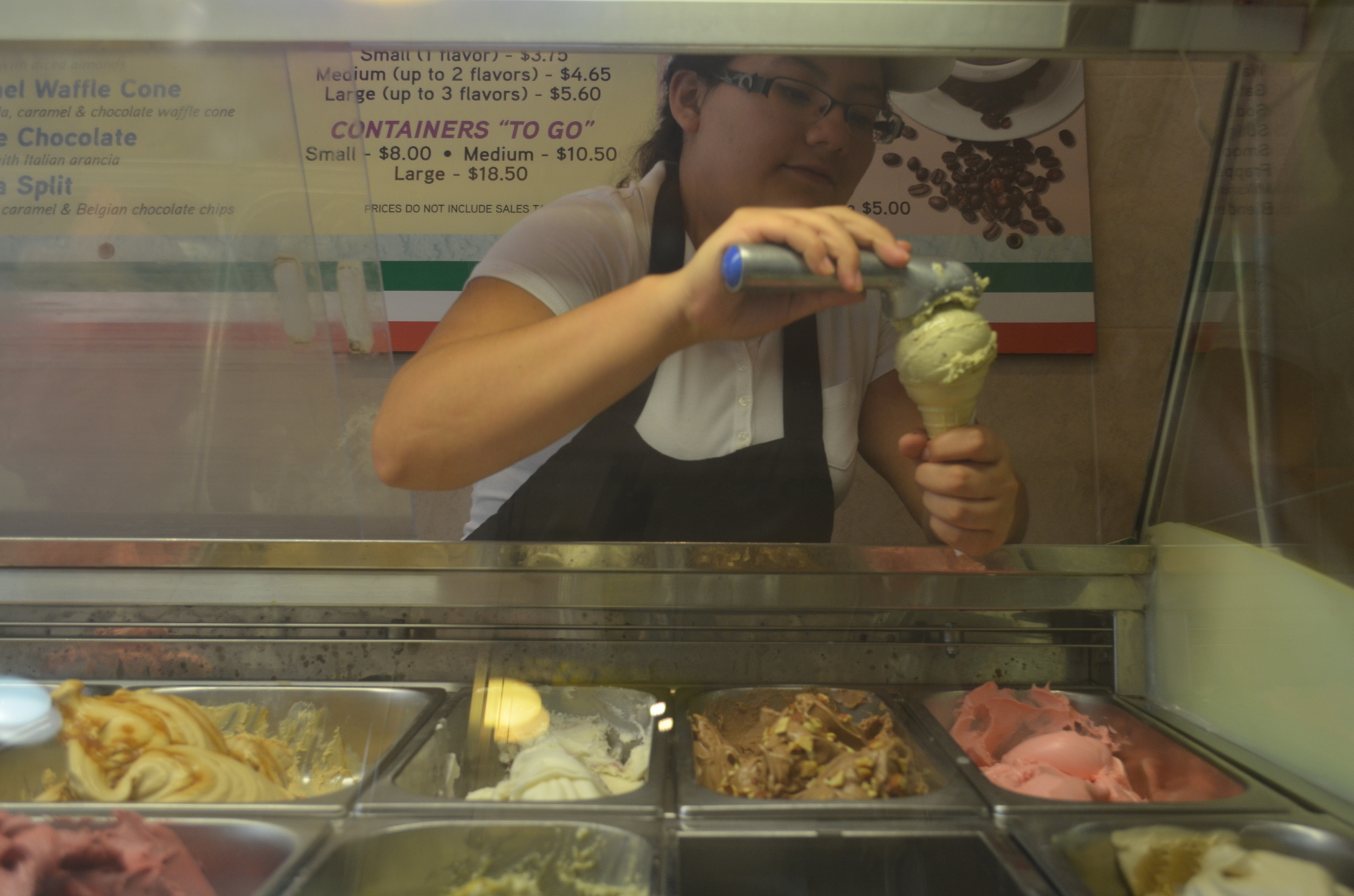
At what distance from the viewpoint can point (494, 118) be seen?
1360mm

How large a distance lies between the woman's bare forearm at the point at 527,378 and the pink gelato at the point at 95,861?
0.55 meters

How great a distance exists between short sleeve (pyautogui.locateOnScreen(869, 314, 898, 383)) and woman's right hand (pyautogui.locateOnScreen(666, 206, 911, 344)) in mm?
69

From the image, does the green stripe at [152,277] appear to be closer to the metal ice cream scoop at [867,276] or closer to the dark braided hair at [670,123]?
the dark braided hair at [670,123]

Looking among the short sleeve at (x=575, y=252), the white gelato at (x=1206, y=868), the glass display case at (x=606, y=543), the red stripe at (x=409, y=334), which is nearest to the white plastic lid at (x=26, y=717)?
the glass display case at (x=606, y=543)

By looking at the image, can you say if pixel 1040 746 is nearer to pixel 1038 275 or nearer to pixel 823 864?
pixel 823 864

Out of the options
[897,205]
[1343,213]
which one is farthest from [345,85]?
[1343,213]

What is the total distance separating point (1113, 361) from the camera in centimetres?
153

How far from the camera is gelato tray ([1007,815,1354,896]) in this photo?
982 millimetres

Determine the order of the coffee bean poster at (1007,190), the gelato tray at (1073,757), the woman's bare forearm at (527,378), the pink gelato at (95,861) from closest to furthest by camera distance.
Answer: the pink gelato at (95,861) < the woman's bare forearm at (527,378) < the gelato tray at (1073,757) < the coffee bean poster at (1007,190)

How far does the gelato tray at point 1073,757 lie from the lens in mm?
1146

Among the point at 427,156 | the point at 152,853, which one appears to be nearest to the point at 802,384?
the point at 427,156

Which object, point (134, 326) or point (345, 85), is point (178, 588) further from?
point (345, 85)

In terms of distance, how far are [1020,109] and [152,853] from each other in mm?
1643

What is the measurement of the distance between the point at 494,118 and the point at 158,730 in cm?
104
